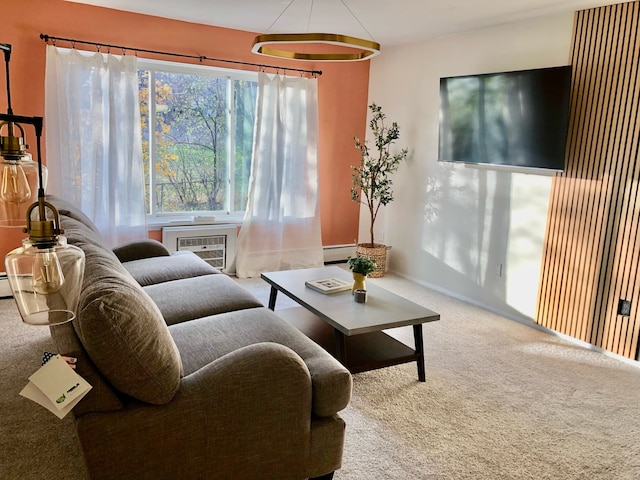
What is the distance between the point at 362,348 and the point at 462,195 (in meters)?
2.22

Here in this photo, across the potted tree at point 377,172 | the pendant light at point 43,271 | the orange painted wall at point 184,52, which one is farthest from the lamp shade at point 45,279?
the potted tree at point 377,172

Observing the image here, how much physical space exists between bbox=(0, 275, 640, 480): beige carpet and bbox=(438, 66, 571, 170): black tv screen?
4.78 feet

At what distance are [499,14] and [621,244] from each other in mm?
1927

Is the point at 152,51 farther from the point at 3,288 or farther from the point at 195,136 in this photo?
the point at 3,288

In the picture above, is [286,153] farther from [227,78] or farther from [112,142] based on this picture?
[112,142]

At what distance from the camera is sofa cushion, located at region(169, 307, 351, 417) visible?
193 cm

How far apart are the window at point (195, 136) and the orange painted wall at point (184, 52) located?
230mm

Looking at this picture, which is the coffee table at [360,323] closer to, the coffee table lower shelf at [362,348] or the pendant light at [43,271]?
the coffee table lower shelf at [362,348]

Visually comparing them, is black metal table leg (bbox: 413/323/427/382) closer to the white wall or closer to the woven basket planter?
the white wall

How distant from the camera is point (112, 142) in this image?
13.9ft

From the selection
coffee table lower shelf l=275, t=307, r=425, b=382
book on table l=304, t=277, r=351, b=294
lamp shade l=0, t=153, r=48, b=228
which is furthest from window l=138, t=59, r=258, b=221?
lamp shade l=0, t=153, r=48, b=228

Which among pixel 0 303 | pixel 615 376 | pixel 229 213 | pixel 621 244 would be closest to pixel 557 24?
pixel 621 244

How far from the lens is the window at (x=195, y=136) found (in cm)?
463

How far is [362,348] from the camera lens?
297cm
